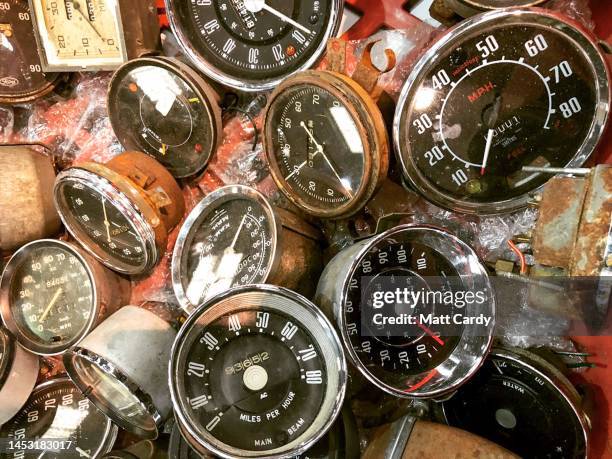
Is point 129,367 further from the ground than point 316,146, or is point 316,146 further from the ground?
point 316,146

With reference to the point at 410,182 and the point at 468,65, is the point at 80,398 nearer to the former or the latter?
the point at 410,182

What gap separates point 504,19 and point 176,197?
5.46ft

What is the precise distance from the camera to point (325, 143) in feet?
7.09

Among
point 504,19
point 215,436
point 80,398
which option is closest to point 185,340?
point 215,436

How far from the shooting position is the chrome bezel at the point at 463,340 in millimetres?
1769

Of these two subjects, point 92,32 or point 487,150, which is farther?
point 92,32

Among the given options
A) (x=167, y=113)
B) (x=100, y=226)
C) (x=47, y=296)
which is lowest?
(x=47, y=296)

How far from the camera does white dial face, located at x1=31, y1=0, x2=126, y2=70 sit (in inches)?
104

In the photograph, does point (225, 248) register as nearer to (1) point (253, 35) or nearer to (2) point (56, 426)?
(1) point (253, 35)

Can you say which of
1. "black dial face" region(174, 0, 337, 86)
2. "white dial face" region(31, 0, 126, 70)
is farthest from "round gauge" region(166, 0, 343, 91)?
"white dial face" region(31, 0, 126, 70)

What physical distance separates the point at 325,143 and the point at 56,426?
217 cm

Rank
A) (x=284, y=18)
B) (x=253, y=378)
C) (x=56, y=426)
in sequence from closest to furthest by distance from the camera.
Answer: (x=253, y=378) → (x=284, y=18) → (x=56, y=426)

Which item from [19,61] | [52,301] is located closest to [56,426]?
[52,301]

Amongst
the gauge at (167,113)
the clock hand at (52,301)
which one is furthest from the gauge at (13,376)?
the gauge at (167,113)
